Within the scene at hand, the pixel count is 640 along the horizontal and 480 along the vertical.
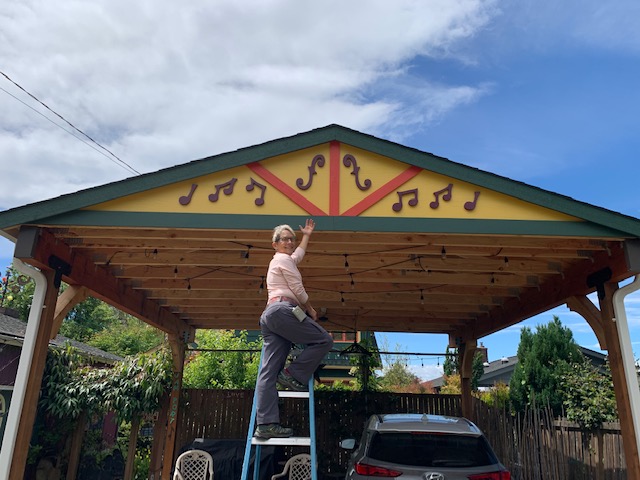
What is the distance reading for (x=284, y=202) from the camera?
518 cm

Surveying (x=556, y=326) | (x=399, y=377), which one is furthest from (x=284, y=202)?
(x=399, y=377)

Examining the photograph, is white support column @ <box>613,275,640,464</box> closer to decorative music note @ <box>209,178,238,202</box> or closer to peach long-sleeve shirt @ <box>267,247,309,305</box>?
peach long-sleeve shirt @ <box>267,247,309,305</box>

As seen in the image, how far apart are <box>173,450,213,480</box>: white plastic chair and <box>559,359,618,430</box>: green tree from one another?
20.2ft

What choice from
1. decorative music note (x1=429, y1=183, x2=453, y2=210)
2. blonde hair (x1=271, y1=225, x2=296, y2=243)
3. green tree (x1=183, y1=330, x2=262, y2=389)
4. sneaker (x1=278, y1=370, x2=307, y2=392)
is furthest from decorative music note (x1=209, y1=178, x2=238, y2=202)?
green tree (x1=183, y1=330, x2=262, y2=389)

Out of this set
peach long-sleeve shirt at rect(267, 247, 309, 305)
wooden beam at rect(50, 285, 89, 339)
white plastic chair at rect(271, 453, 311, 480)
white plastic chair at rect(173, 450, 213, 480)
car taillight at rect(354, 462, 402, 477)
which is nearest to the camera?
peach long-sleeve shirt at rect(267, 247, 309, 305)

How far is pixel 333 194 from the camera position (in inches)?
204

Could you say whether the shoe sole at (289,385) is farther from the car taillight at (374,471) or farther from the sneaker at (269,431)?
the car taillight at (374,471)

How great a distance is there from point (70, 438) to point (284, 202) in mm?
7576

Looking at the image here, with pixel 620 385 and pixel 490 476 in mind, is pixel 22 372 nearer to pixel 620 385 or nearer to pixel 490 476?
pixel 490 476

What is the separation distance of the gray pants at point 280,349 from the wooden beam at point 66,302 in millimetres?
3003

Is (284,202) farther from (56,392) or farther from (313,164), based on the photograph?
(56,392)

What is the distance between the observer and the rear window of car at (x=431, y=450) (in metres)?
4.84

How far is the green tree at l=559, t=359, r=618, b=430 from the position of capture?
30.1 feet

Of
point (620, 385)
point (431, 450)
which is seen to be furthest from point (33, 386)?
point (620, 385)
